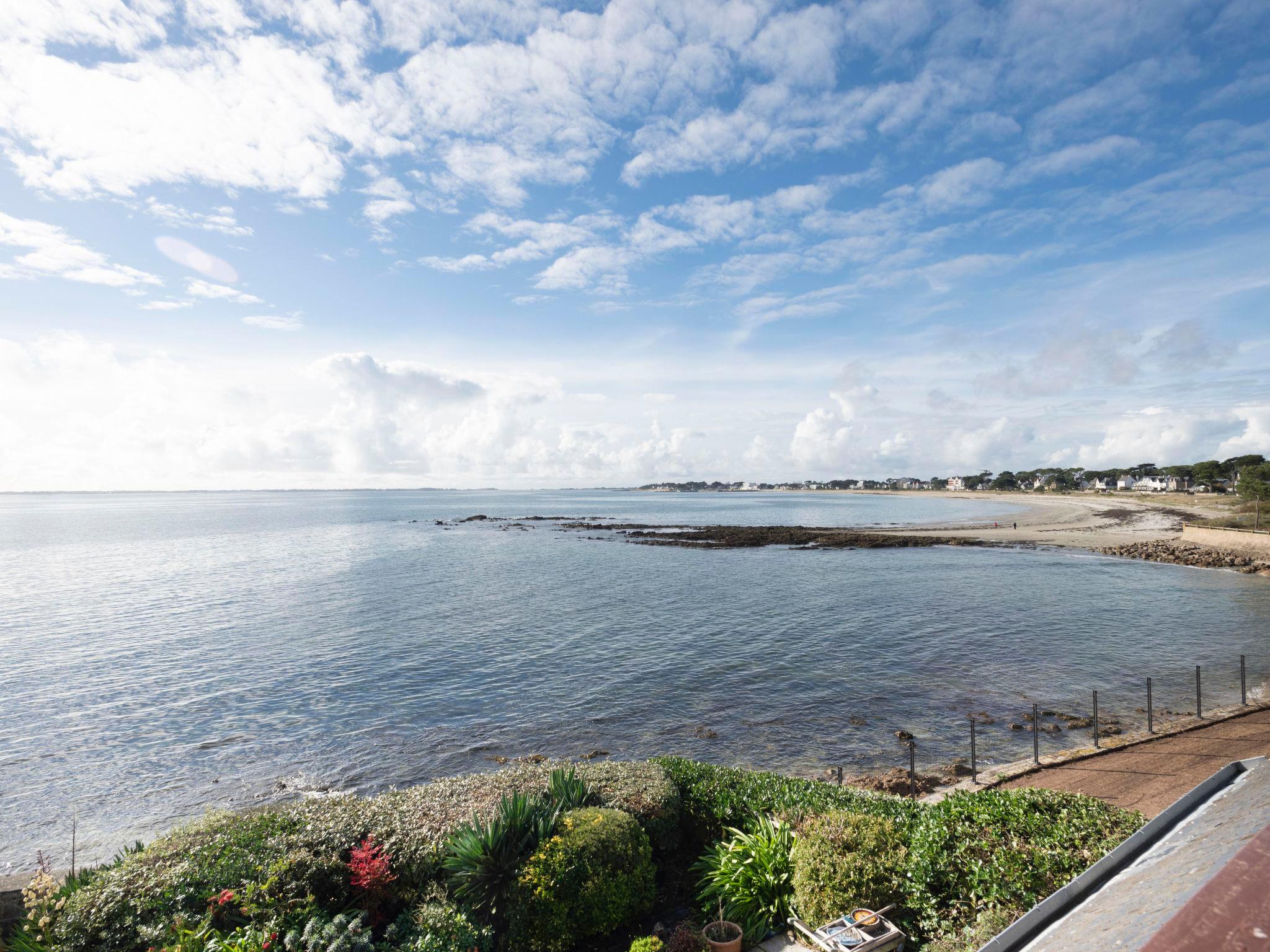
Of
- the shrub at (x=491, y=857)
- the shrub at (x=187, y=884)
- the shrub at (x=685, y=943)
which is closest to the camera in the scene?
the shrub at (x=187, y=884)

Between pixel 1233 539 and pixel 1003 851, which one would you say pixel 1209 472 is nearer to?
pixel 1233 539

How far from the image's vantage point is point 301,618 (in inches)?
1597

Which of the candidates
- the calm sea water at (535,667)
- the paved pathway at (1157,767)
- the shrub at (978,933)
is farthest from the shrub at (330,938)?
the paved pathway at (1157,767)

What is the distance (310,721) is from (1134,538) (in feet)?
302

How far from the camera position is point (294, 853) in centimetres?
815

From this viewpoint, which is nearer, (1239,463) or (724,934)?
(724,934)

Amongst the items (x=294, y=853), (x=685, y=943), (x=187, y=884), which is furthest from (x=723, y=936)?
(x=187, y=884)

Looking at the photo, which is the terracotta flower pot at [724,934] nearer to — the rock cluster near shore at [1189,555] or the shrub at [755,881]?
the shrub at [755,881]

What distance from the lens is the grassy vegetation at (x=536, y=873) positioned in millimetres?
7027

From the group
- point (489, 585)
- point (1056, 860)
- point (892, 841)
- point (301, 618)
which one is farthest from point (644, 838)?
point (489, 585)

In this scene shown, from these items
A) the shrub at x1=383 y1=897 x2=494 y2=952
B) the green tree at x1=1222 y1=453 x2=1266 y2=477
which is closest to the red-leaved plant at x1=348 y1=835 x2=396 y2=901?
the shrub at x1=383 y1=897 x2=494 y2=952

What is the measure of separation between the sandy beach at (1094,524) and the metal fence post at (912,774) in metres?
70.9

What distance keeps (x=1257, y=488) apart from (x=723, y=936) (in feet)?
330

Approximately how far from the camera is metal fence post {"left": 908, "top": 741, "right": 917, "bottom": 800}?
1367cm
